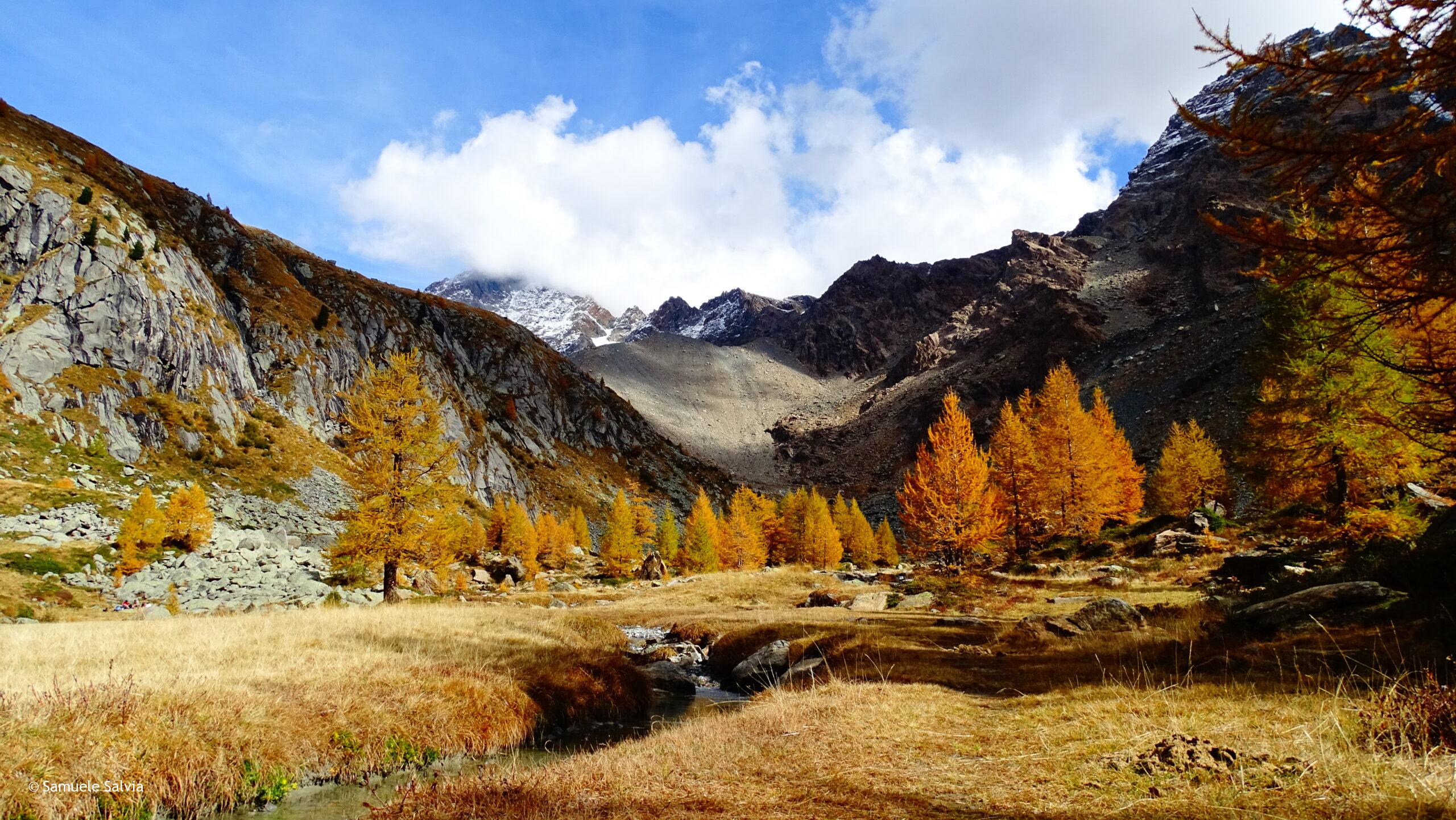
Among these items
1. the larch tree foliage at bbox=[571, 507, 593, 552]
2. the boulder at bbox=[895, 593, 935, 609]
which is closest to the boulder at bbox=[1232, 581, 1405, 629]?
the boulder at bbox=[895, 593, 935, 609]

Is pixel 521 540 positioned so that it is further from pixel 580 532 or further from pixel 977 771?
pixel 977 771

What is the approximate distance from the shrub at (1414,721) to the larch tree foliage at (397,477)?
974 inches

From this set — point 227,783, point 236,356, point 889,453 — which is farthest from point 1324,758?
point 889,453

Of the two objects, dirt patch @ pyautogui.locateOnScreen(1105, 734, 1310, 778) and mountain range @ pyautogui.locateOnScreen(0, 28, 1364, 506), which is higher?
mountain range @ pyautogui.locateOnScreen(0, 28, 1364, 506)

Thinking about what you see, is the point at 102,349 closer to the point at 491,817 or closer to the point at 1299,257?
the point at 491,817

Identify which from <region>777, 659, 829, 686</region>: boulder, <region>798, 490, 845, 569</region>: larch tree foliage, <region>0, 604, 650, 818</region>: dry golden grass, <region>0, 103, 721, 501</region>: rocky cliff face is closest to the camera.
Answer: <region>0, 604, 650, 818</region>: dry golden grass

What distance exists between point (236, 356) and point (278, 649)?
81.9 meters

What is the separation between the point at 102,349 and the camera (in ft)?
199

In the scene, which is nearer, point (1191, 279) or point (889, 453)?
point (1191, 279)

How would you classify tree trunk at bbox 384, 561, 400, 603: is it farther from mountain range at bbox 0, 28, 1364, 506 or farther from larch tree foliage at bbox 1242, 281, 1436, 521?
larch tree foliage at bbox 1242, 281, 1436, 521

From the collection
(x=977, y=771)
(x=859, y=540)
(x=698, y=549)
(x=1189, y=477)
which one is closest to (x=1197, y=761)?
(x=977, y=771)

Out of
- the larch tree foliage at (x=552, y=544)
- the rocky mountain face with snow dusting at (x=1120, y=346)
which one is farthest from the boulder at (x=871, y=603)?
the rocky mountain face with snow dusting at (x=1120, y=346)

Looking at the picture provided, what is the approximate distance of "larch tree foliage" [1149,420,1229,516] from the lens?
5203 centimetres

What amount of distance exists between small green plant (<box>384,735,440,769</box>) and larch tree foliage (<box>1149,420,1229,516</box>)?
57.8 metres
